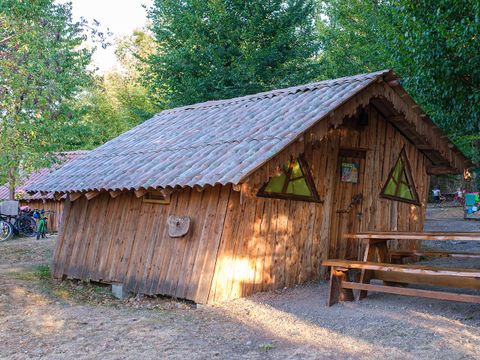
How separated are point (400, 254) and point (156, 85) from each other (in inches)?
601

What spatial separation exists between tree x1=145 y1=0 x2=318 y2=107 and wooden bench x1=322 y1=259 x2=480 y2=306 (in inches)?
508

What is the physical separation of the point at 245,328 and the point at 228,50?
1540 centimetres

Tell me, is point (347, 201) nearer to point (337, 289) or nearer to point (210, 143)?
point (337, 289)

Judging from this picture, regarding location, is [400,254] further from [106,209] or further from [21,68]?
[21,68]

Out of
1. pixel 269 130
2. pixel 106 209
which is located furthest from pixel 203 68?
pixel 269 130

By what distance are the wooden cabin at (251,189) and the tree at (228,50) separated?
26.8 ft

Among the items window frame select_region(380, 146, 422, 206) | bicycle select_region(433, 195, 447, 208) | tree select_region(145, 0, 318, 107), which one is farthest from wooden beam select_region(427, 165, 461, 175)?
bicycle select_region(433, 195, 447, 208)

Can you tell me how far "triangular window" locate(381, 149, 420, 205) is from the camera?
429 inches

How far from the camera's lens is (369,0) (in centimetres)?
2400

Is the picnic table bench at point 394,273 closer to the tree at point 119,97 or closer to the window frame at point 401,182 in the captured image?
the window frame at point 401,182

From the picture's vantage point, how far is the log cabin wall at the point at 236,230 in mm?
7758

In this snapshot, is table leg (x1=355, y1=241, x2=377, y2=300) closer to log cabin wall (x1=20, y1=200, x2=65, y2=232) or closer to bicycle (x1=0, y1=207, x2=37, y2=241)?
bicycle (x1=0, y1=207, x2=37, y2=241)

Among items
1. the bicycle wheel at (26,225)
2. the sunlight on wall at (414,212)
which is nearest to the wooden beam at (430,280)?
the sunlight on wall at (414,212)

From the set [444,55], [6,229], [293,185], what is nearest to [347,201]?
[293,185]
